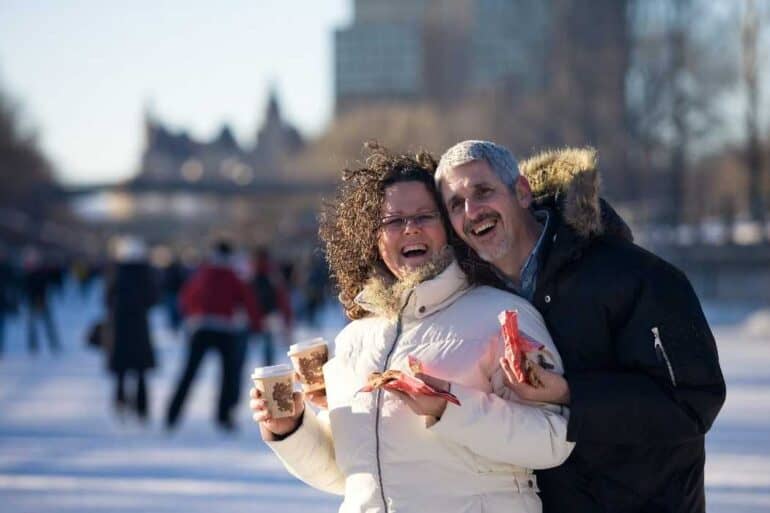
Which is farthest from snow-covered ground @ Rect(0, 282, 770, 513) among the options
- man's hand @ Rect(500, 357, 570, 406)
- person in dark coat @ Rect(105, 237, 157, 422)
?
man's hand @ Rect(500, 357, 570, 406)

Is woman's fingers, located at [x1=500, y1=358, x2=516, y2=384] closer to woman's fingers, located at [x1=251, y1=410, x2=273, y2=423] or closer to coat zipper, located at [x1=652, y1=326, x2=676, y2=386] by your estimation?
coat zipper, located at [x1=652, y1=326, x2=676, y2=386]

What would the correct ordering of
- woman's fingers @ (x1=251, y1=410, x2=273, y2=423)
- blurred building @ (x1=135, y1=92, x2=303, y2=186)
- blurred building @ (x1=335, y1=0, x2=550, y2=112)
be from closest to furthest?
woman's fingers @ (x1=251, y1=410, x2=273, y2=423), blurred building @ (x1=335, y1=0, x2=550, y2=112), blurred building @ (x1=135, y1=92, x2=303, y2=186)

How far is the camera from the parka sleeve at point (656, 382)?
2.65 meters

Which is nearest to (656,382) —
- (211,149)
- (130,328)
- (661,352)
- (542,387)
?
(661,352)

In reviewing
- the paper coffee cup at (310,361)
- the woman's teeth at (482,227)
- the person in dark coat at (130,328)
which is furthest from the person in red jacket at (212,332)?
the woman's teeth at (482,227)

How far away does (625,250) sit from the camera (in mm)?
2838

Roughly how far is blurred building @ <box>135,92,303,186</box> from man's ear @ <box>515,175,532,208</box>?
456 feet

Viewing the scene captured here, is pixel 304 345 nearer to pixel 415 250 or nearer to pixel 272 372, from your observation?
pixel 272 372

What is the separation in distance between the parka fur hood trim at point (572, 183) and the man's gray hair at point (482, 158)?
0.15m

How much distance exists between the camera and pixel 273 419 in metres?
3.01

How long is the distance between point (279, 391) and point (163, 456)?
495 centimetres

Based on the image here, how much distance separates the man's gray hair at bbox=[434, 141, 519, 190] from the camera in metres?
2.90

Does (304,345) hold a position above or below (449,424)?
above

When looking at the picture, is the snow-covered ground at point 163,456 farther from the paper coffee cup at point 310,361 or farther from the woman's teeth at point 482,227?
the woman's teeth at point 482,227
